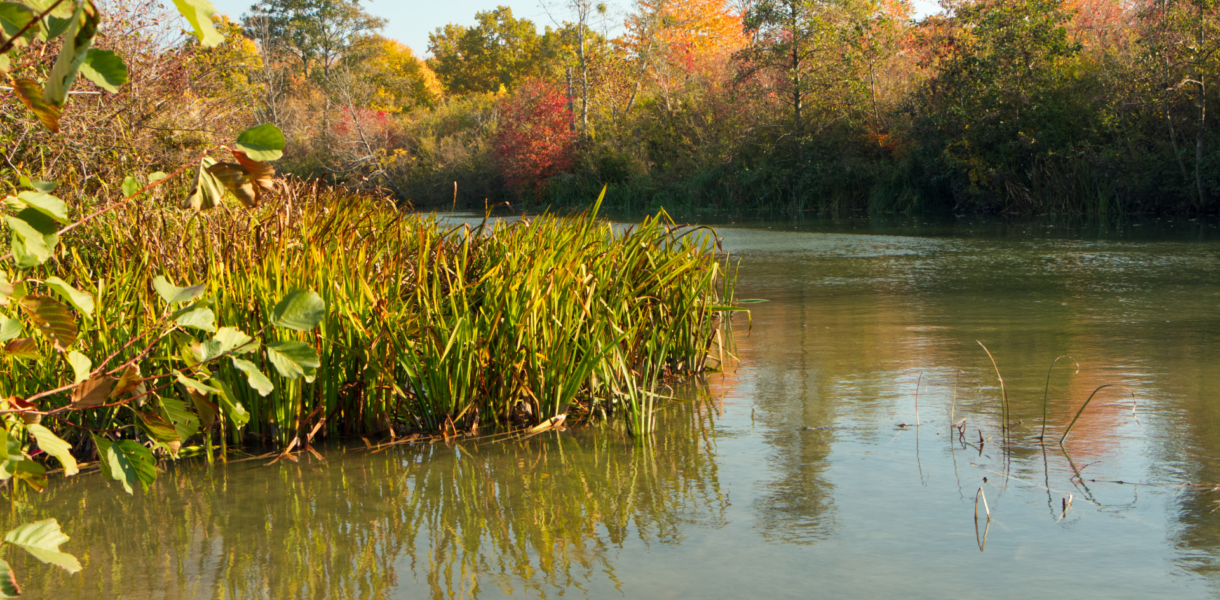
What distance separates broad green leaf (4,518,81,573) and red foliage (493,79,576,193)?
30.1 meters

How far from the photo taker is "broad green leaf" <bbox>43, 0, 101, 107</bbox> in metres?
0.86

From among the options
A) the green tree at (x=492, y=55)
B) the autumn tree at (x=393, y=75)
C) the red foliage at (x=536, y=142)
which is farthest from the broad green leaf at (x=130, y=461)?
the green tree at (x=492, y=55)

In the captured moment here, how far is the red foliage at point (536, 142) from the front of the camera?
31.2 m

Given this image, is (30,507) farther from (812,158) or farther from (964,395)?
(812,158)

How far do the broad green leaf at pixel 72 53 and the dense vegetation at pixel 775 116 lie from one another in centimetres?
236

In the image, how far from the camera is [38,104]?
3.60ft

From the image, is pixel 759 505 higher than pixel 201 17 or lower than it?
lower

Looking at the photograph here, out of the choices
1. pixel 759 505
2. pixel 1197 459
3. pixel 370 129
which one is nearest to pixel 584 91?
pixel 370 129

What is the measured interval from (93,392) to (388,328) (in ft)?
6.86

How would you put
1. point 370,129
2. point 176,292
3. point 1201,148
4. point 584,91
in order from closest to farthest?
point 176,292
point 1201,148
point 584,91
point 370,129

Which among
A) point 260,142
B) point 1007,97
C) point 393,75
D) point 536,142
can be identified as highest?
point 393,75

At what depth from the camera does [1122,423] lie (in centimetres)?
360

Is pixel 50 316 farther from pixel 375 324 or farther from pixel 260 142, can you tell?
pixel 375 324

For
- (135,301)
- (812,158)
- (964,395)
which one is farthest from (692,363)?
(812,158)
